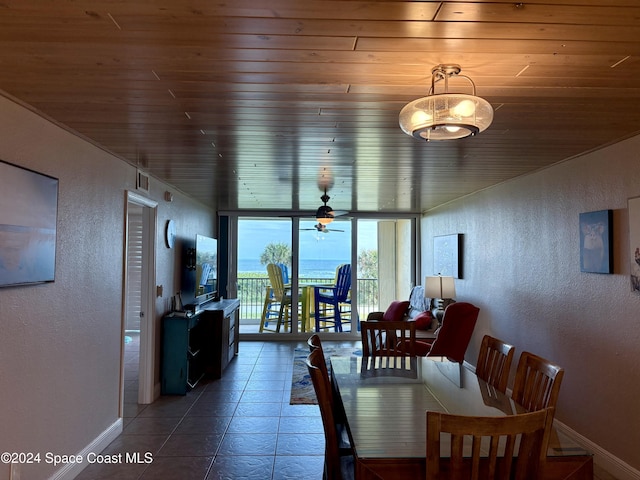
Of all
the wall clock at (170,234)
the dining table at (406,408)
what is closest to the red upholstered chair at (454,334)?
the dining table at (406,408)

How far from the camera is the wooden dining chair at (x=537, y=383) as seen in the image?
1.90m

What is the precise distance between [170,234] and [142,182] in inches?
34.4

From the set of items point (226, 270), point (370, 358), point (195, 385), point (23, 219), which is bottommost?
point (195, 385)

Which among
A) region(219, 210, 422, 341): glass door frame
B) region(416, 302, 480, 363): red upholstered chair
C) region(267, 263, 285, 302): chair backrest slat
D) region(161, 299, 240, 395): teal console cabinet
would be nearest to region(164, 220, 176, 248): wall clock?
region(161, 299, 240, 395): teal console cabinet

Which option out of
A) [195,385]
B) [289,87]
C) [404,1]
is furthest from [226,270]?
[404,1]

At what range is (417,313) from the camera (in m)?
6.06

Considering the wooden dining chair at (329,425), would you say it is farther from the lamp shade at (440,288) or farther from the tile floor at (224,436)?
the lamp shade at (440,288)

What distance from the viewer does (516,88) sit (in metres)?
1.97

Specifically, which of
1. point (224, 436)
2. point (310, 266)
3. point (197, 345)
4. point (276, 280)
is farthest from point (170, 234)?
point (310, 266)

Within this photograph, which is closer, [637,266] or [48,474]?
[48,474]

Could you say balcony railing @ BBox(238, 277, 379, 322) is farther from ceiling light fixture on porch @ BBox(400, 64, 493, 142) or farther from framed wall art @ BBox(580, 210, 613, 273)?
ceiling light fixture on porch @ BBox(400, 64, 493, 142)

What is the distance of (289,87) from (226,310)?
3.85 meters

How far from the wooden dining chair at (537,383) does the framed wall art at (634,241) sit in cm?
105

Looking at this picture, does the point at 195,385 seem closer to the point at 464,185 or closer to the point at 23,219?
the point at 23,219
